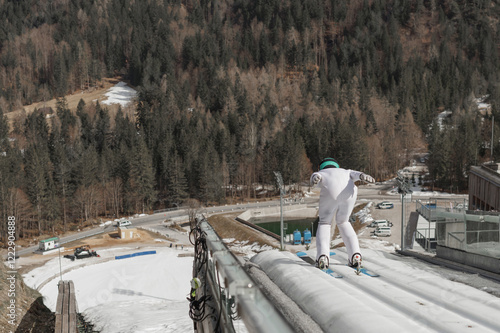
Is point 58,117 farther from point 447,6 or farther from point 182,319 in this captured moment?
point 447,6

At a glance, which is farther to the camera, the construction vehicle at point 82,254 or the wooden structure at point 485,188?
the construction vehicle at point 82,254

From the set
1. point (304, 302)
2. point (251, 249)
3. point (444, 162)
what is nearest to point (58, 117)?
point (251, 249)

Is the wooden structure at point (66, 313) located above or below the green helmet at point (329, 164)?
below

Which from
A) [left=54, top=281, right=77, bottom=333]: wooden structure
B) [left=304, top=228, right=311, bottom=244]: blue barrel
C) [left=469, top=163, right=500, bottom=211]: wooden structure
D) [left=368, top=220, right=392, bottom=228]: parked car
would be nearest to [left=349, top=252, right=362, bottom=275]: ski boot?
[left=54, top=281, right=77, bottom=333]: wooden structure

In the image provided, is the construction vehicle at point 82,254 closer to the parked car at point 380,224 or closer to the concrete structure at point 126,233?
the concrete structure at point 126,233

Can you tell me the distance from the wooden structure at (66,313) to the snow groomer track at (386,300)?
199 inches

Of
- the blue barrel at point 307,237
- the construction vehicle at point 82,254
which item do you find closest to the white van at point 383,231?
the blue barrel at point 307,237

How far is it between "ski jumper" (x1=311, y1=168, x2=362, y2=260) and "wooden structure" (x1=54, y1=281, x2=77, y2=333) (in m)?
6.03

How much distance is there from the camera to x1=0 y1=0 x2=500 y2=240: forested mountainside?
205 ft

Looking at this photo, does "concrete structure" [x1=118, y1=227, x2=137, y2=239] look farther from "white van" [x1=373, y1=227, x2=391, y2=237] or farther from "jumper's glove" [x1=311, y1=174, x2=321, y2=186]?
"jumper's glove" [x1=311, y1=174, x2=321, y2=186]

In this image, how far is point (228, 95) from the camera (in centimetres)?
9181

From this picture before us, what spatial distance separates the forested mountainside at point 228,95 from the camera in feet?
205

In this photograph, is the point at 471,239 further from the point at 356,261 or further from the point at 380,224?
the point at 380,224

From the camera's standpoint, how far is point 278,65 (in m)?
115
